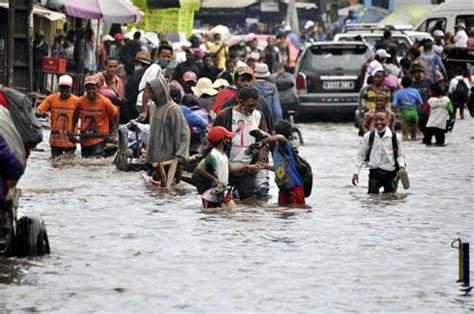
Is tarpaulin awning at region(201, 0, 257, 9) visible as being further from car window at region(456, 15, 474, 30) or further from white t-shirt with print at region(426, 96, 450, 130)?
white t-shirt with print at region(426, 96, 450, 130)

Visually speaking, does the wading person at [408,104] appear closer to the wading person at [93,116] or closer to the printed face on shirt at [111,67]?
the printed face on shirt at [111,67]

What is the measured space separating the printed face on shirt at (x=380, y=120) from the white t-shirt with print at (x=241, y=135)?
59.0 inches

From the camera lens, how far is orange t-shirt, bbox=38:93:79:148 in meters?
23.1

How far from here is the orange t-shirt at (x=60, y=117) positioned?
75.7 feet

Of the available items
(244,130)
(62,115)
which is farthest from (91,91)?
(244,130)

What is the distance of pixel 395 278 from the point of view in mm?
12633

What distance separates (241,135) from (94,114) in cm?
489

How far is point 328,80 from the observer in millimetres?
33344

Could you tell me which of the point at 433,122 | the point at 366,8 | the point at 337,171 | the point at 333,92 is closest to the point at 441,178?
the point at 337,171

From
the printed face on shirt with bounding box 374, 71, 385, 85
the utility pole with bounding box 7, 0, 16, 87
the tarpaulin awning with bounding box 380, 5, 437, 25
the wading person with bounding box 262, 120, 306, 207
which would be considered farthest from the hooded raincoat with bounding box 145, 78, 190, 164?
the tarpaulin awning with bounding box 380, 5, 437, 25

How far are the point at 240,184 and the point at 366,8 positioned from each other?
173 ft

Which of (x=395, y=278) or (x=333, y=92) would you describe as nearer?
(x=395, y=278)

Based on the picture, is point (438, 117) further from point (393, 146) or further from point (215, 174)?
point (215, 174)

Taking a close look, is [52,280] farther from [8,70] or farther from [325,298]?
[8,70]
